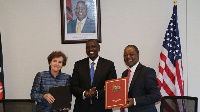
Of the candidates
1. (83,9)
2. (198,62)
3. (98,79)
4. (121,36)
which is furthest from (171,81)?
(83,9)

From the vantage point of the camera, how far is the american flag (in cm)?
389

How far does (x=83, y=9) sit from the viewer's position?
415cm

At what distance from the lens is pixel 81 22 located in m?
4.15

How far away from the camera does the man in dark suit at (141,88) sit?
8.42 feet

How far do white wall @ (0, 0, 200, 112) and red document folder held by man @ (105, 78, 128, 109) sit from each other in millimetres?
1549

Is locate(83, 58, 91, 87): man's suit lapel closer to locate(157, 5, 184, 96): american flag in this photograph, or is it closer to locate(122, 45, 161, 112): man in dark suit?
locate(122, 45, 161, 112): man in dark suit

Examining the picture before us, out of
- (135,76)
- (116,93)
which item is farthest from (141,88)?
(116,93)

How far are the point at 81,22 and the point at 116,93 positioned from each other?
1.86 m

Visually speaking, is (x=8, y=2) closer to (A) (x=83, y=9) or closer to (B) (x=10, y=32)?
(B) (x=10, y=32)

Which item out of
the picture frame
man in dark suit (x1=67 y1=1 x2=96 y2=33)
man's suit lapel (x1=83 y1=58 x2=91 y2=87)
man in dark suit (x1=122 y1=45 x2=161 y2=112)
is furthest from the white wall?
man in dark suit (x1=122 y1=45 x2=161 y2=112)

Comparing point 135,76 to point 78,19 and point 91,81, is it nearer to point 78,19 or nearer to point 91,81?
point 91,81

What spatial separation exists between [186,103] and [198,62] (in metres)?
1.57

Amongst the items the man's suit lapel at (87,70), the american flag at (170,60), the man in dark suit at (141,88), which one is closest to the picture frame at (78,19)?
the man's suit lapel at (87,70)

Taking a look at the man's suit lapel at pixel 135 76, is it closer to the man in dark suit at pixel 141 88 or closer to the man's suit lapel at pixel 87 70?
the man in dark suit at pixel 141 88
